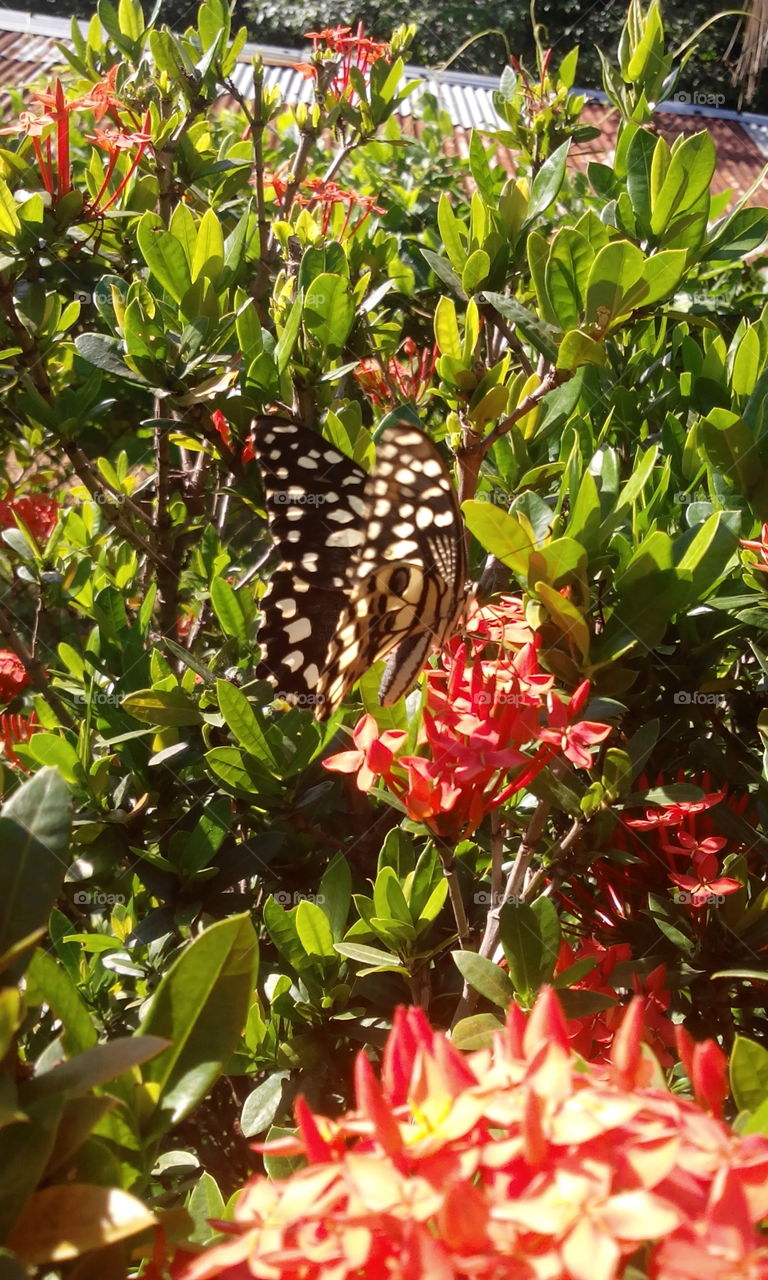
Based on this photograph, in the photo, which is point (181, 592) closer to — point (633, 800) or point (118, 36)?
point (118, 36)

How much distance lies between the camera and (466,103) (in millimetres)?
13945

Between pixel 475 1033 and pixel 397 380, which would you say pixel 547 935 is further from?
pixel 397 380

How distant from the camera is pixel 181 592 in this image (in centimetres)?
242

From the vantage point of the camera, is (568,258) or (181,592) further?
(181,592)

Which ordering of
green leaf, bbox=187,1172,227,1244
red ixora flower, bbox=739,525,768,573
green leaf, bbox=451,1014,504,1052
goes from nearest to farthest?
green leaf, bbox=187,1172,227,1244 < green leaf, bbox=451,1014,504,1052 < red ixora flower, bbox=739,525,768,573

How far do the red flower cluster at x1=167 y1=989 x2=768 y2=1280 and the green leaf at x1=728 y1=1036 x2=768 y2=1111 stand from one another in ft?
0.38

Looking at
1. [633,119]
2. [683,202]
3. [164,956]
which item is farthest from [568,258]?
[164,956]

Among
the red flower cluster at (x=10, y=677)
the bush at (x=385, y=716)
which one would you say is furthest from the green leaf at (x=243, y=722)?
the red flower cluster at (x=10, y=677)

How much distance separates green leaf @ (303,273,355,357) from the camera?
5.22 ft

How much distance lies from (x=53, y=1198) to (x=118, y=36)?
2.52m

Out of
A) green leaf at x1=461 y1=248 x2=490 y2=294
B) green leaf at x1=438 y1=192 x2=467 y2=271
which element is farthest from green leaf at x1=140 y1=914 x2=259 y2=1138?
green leaf at x1=438 y1=192 x2=467 y2=271

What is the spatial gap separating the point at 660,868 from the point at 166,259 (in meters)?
1.17

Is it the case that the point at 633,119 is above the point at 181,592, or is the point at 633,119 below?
above

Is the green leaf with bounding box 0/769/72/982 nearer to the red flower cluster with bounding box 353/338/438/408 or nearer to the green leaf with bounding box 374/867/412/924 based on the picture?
the green leaf with bounding box 374/867/412/924
